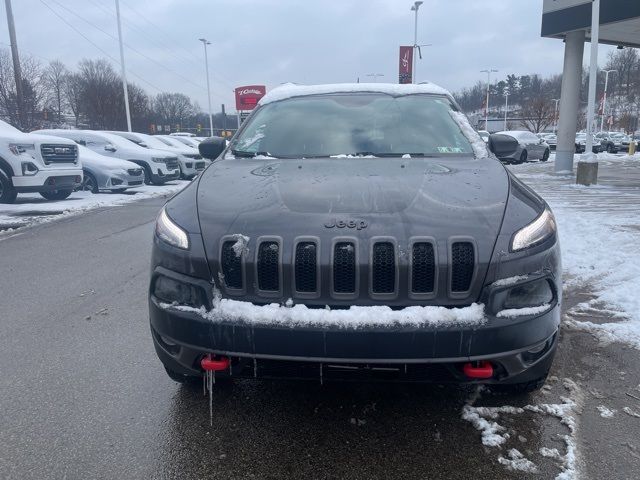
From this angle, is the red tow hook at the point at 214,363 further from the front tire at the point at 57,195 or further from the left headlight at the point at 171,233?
the front tire at the point at 57,195

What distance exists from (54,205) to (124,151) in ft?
15.3

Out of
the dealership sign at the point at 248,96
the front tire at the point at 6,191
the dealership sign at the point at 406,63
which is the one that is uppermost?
the dealership sign at the point at 406,63

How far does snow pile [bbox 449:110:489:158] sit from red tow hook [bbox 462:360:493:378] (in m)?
1.62

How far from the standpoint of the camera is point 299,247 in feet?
7.45

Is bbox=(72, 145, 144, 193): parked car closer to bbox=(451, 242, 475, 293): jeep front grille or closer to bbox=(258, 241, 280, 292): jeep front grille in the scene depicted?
bbox=(258, 241, 280, 292): jeep front grille

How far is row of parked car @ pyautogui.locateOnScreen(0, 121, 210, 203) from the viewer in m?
11.0

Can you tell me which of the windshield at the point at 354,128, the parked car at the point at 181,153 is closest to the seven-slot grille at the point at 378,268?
the windshield at the point at 354,128

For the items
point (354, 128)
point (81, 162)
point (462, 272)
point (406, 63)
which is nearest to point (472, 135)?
point (354, 128)

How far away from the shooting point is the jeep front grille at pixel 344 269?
7.34 feet

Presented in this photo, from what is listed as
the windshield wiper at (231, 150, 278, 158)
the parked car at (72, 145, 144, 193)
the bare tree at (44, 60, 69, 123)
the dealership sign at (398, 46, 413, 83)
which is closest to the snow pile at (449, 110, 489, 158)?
the windshield wiper at (231, 150, 278, 158)

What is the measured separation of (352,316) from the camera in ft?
7.16

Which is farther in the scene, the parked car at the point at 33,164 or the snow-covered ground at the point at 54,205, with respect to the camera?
the parked car at the point at 33,164

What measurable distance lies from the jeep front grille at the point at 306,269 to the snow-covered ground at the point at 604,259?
99.7 inches

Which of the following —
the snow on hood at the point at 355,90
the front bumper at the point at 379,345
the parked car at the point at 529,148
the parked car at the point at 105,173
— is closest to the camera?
the front bumper at the point at 379,345
